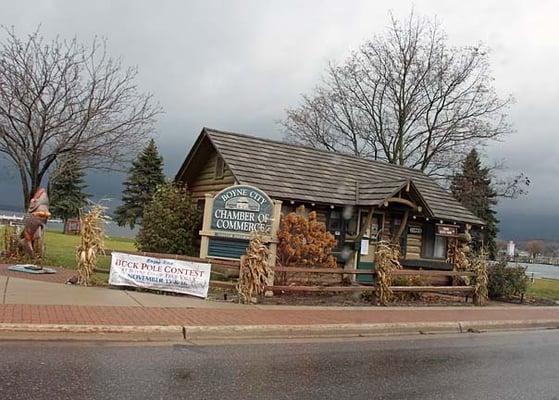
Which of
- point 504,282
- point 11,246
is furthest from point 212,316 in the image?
point 504,282

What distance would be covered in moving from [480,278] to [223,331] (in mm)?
9777

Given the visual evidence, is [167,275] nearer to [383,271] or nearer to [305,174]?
[383,271]

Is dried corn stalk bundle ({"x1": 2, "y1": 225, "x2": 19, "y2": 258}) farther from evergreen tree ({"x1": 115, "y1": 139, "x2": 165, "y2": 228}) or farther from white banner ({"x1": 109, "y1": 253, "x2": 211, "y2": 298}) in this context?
evergreen tree ({"x1": 115, "y1": 139, "x2": 165, "y2": 228})

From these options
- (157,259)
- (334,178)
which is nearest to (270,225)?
(157,259)

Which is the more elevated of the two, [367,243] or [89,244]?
[367,243]

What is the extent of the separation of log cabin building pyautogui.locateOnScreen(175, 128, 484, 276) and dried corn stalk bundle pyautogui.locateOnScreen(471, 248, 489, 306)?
8.99 ft

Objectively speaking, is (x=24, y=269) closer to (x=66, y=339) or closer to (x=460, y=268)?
(x=66, y=339)

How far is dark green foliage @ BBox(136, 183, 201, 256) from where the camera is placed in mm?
17406

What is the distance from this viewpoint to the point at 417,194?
1850 centimetres

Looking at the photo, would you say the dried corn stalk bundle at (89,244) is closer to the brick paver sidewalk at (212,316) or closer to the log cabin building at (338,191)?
the brick paver sidewalk at (212,316)

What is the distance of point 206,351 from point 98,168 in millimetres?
13020

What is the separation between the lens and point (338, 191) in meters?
19.0

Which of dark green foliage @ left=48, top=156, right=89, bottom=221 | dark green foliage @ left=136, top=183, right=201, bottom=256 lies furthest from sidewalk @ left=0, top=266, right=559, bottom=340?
dark green foliage @ left=48, top=156, right=89, bottom=221

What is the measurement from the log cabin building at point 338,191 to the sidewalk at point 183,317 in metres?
4.62
